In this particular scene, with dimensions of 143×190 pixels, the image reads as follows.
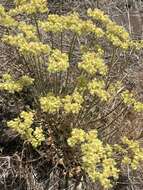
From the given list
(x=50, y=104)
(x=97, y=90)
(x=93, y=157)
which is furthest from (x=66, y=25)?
(x=93, y=157)

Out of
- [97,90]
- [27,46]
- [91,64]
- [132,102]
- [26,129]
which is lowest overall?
[26,129]

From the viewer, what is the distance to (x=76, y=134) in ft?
12.0

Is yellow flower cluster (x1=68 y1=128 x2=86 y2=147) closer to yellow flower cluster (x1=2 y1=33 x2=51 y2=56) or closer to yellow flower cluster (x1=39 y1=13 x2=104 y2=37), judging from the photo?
yellow flower cluster (x1=2 y1=33 x2=51 y2=56)

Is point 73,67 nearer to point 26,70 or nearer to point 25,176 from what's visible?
point 26,70

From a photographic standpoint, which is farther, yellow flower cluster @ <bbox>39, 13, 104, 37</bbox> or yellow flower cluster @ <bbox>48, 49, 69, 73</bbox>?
yellow flower cluster @ <bbox>39, 13, 104, 37</bbox>

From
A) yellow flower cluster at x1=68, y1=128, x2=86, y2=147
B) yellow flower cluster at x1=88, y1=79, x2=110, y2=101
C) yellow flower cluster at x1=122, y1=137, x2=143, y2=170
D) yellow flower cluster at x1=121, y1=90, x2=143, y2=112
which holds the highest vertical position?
yellow flower cluster at x1=88, y1=79, x2=110, y2=101

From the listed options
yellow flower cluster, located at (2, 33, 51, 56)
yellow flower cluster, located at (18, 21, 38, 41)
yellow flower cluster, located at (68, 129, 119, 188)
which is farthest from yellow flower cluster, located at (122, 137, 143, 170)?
yellow flower cluster, located at (18, 21, 38, 41)

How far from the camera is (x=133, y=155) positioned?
13.0 feet

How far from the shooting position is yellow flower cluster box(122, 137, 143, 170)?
3.84 metres

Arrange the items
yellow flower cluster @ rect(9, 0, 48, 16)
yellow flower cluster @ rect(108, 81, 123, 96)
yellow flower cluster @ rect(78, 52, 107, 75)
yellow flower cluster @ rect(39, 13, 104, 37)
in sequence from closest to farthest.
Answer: yellow flower cluster @ rect(78, 52, 107, 75), yellow flower cluster @ rect(39, 13, 104, 37), yellow flower cluster @ rect(9, 0, 48, 16), yellow flower cluster @ rect(108, 81, 123, 96)

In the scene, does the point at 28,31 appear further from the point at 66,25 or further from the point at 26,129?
the point at 26,129

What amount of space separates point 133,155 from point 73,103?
0.62m

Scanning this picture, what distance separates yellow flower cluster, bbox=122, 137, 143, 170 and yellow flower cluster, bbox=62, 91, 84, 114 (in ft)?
1.67

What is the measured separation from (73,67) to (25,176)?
116 centimetres
